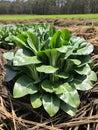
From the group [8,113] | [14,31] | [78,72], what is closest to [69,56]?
[78,72]

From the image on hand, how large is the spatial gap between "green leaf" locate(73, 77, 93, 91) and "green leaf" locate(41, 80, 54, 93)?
0.17 metres

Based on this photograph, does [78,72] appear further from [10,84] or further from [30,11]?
[30,11]

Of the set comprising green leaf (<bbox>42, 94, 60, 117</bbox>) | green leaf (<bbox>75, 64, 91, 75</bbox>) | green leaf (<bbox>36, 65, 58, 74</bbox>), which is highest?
green leaf (<bbox>36, 65, 58, 74</bbox>)

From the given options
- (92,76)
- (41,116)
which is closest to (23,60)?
(41,116)

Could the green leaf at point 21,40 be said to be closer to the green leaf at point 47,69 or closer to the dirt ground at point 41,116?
the green leaf at point 47,69

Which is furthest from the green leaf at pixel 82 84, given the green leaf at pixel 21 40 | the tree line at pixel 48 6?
the tree line at pixel 48 6

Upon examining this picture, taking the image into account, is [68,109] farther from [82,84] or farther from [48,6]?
[48,6]

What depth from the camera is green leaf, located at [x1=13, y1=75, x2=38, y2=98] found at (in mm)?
2170

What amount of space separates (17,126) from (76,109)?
41 centimetres

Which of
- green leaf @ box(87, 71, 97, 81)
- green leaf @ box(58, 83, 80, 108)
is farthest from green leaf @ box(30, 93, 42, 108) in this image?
green leaf @ box(87, 71, 97, 81)

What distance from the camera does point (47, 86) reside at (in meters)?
2.19

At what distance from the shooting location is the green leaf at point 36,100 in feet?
7.05

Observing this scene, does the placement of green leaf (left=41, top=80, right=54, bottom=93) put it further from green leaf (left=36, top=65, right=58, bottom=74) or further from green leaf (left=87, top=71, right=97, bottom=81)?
green leaf (left=87, top=71, right=97, bottom=81)

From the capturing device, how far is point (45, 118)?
2174 millimetres
